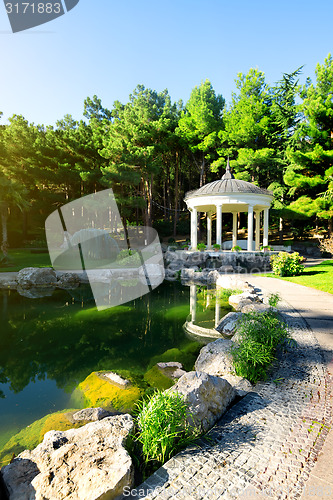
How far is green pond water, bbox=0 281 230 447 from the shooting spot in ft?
14.6

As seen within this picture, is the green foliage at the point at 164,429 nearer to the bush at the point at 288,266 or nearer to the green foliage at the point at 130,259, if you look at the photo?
the bush at the point at 288,266

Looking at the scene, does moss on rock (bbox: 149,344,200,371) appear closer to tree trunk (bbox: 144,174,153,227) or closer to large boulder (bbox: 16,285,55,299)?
large boulder (bbox: 16,285,55,299)

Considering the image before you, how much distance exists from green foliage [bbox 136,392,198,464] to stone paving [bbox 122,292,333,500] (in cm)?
12

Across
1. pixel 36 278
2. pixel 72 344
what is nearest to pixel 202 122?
pixel 36 278

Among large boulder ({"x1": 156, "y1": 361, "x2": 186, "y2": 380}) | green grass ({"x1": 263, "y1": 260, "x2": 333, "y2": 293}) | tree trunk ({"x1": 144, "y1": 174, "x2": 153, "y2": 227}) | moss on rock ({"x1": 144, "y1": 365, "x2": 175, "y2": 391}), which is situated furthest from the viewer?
tree trunk ({"x1": 144, "y1": 174, "x2": 153, "y2": 227})

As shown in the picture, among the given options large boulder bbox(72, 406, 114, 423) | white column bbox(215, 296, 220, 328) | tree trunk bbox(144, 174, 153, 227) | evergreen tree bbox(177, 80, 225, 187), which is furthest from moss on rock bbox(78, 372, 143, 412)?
evergreen tree bbox(177, 80, 225, 187)

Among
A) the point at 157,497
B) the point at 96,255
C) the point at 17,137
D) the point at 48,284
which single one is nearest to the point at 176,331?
the point at 157,497

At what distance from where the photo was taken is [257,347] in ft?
13.4

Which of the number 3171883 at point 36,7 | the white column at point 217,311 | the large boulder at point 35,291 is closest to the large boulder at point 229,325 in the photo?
the white column at point 217,311

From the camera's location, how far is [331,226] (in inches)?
750

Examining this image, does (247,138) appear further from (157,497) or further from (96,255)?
(157,497)

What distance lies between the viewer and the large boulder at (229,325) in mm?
6176

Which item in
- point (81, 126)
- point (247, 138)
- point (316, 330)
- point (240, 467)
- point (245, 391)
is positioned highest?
point (81, 126)

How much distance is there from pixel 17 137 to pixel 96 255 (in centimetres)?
1406
